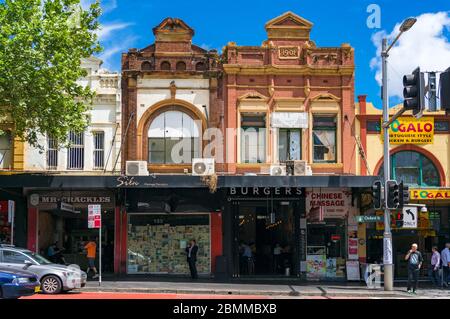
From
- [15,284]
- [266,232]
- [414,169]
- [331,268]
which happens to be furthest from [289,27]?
[15,284]

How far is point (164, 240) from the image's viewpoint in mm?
30969

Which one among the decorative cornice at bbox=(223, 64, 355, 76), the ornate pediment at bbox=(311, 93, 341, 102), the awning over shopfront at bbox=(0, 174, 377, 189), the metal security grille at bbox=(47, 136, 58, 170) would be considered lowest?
the awning over shopfront at bbox=(0, 174, 377, 189)

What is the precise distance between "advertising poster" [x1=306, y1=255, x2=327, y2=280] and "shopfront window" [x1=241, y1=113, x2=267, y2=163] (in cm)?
482

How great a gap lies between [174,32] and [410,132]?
11.5m

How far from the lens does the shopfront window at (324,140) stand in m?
31.0

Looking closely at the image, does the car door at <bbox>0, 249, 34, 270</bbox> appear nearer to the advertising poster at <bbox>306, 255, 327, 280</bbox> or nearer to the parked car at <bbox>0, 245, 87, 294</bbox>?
the parked car at <bbox>0, 245, 87, 294</bbox>

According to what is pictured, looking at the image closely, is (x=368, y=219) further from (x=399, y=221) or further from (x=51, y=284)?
(x=51, y=284)

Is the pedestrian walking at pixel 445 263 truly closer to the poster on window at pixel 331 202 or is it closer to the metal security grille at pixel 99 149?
the poster on window at pixel 331 202

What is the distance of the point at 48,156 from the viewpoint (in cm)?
3094

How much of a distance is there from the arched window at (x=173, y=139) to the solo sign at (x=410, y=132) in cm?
875

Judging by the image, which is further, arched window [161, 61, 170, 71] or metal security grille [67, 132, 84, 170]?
arched window [161, 61, 170, 71]

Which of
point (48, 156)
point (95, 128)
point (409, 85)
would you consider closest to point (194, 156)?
point (95, 128)

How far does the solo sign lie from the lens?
30.8m

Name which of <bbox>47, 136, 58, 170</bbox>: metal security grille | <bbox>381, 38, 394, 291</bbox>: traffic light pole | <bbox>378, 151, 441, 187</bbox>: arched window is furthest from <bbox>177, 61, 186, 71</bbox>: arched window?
<bbox>378, 151, 441, 187</bbox>: arched window
